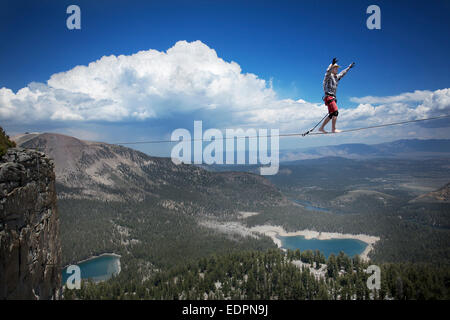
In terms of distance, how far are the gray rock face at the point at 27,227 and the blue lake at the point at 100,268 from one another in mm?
75632

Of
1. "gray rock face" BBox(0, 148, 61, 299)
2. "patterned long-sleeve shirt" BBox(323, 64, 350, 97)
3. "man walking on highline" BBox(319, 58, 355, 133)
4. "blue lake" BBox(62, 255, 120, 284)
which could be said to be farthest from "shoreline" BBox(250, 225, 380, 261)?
"patterned long-sleeve shirt" BBox(323, 64, 350, 97)

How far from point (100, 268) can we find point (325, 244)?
108012 millimetres

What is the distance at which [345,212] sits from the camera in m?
197

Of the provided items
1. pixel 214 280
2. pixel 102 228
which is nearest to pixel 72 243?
pixel 102 228

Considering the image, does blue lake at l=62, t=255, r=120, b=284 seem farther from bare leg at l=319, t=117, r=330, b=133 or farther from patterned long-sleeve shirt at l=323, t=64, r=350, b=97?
patterned long-sleeve shirt at l=323, t=64, r=350, b=97

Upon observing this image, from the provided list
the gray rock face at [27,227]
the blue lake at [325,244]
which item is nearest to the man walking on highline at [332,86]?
the gray rock face at [27,227]

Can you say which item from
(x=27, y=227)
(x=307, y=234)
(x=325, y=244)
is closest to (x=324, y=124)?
(x=27, y=227)

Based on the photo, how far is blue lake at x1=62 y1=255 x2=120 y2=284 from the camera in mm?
82250

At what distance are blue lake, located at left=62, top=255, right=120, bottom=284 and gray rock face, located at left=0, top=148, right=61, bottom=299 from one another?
75632 millimetres

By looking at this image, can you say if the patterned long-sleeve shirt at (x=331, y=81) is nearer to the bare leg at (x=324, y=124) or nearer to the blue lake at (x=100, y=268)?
the bare leg at (x=324, y=124)

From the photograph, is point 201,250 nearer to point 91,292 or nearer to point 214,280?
point 214,280

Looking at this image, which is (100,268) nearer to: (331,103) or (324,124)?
(324,124)

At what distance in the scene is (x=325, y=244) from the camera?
132500mm

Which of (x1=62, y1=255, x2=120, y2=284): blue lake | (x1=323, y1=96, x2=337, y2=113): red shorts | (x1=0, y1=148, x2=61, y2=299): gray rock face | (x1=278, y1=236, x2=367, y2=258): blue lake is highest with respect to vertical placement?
(x1=323, y1=96, x2=337, y2=113): red shorts
